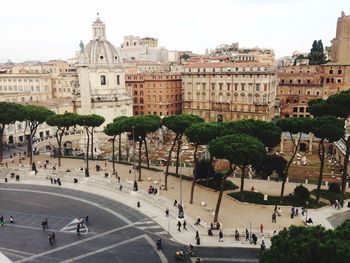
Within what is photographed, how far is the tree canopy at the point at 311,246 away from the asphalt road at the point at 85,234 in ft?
37.7

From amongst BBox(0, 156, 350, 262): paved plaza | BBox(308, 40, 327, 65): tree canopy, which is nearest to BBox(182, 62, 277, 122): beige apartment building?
BBox(308, 40, 327, 65): tree canopy

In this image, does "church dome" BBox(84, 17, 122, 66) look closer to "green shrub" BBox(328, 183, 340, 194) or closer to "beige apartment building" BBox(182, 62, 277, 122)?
"beige apartment building" BBox(182, 62, 277, 122)

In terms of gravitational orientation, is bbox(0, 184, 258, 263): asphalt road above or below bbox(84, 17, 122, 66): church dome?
below

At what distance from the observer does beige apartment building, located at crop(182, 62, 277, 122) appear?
9175 cm

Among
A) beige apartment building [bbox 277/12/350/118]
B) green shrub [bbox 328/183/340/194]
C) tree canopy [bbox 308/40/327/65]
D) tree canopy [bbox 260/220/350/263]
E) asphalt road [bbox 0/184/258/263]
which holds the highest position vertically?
tree canopy [bbox 308/40/327/65]

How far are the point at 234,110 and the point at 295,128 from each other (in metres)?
53.9

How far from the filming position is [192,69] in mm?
102750

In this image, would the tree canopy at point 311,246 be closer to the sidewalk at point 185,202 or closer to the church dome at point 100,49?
the sidewalk at point 185,202

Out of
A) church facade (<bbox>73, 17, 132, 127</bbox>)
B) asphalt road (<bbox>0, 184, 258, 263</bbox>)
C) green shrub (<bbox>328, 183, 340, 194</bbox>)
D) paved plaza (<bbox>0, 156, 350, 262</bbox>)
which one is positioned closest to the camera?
asphalt road (<bbox>0, 184, 258, 263</bbox>)

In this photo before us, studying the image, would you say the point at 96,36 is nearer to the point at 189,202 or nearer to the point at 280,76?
the point at 280,76

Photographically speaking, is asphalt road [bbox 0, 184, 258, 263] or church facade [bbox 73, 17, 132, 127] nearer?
asphalt road [bbox 0, 184, 258, 263]

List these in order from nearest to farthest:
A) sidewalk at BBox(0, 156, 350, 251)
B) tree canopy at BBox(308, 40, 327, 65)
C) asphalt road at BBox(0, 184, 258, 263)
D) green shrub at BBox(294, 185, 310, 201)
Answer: asphalt road at BBox(0, 184, 258, 263)
sidewalk at BBox(0, 156, 350, 251)
green shrub at BBox(294, 185, 310, 201)
tree canopy at BBox(308, 40, 327, 65)

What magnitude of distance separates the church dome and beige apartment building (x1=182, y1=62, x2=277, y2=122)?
23821 millimetres

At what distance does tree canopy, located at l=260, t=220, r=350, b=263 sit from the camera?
17.7 metres
